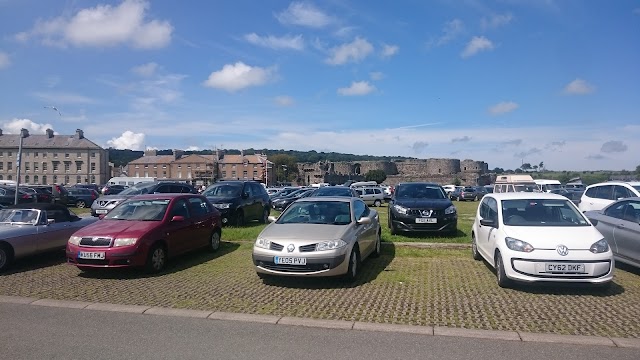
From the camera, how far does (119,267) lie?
8336 mm

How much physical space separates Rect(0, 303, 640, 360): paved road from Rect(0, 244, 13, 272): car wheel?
352cm

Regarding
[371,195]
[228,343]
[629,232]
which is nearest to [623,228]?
[629,232]

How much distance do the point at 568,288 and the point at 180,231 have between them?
7.20 m

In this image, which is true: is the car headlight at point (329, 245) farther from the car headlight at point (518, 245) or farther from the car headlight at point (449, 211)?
the car headlight at point (449, 211)

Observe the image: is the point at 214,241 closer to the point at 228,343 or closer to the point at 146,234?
the point at 146,234

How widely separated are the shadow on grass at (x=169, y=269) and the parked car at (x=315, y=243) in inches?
85.3

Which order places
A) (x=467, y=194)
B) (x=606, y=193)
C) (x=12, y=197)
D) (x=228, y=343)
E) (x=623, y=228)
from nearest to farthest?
(x=228, y=343) < (x=623, y=228) < (x=606, y=193) < (x=12, y=197) < (x=467, y=194)

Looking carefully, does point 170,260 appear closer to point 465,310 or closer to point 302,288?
point 302,288

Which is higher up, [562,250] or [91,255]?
[562,250]

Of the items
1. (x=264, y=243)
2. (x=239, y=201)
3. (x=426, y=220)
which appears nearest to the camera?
(x=264, y=243)

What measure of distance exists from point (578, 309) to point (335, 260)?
11.4 ft

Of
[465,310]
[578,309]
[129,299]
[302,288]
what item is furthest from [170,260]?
[578,309]

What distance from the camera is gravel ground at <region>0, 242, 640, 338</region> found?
6.02 metres

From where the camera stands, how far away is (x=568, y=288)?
24.6 feet
